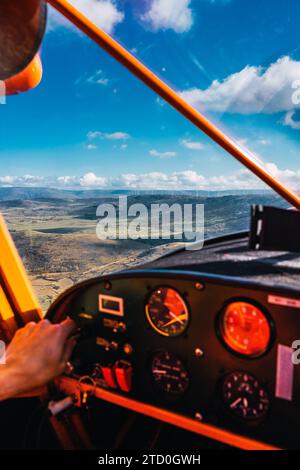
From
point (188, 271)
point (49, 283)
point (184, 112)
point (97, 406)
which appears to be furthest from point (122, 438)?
point (184, 112)

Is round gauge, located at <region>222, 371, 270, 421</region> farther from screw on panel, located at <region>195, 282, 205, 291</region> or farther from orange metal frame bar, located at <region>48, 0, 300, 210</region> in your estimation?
orange metal frame bar, located at <region>48, 0, 300, 210</region>

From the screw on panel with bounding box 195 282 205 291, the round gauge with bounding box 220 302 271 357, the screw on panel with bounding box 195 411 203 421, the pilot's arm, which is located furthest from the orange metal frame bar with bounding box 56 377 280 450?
the screw on panel with bounding box 195 282 205 291

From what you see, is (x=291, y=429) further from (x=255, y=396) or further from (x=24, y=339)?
(x=24, y=339)

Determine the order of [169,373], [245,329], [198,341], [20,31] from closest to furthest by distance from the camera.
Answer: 1. [20,31]
2. [245,329]
3. [198,341]
4. [169,373]


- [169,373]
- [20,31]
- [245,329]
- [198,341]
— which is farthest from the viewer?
[169,373]

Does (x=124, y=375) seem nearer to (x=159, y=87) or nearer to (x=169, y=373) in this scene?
(x=169, y=373)

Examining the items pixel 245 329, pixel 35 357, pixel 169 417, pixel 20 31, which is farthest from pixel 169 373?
pixel 20 31
